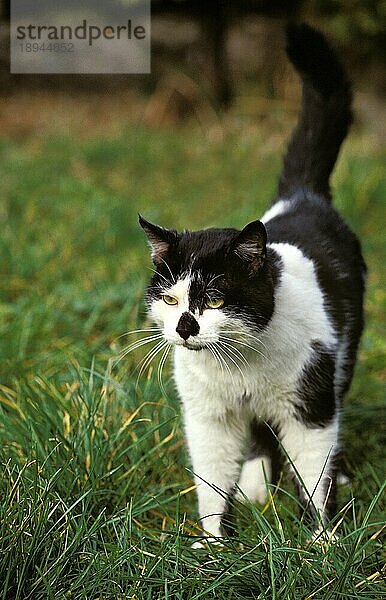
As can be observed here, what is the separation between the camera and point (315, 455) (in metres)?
2.41

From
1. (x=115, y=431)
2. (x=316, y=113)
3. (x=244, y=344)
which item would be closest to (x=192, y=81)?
(x=316, y=113)

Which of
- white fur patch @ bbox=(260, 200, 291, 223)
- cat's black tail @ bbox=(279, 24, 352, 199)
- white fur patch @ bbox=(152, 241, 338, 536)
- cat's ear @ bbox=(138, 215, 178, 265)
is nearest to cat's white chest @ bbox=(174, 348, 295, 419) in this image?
white fur patch @ bbox=(152, 241, 338, 536)

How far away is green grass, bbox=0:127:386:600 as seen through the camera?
195 cm

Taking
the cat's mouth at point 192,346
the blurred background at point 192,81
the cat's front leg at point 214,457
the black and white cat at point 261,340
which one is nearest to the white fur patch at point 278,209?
the black and white cat at point 261,340

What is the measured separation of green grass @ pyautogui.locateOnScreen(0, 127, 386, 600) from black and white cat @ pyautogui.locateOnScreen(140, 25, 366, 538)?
0.15m

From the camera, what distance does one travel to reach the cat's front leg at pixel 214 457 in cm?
247

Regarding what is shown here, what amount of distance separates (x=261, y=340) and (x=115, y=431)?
0.62 metres

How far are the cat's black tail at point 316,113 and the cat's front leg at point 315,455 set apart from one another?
0.98 m

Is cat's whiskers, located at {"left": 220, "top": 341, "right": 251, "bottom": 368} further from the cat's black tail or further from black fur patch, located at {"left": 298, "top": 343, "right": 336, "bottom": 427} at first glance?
the cat's black tail

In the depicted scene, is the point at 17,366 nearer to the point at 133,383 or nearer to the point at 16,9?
the point at 133,383

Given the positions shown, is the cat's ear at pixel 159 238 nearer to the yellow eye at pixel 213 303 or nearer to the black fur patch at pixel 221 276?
the black fur patch at pixel 221 276

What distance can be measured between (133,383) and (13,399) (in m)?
0.43

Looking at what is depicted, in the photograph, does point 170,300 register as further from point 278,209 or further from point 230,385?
point 278,209

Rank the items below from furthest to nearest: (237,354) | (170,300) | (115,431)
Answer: (115,431) → (237,354) → (170,300)
